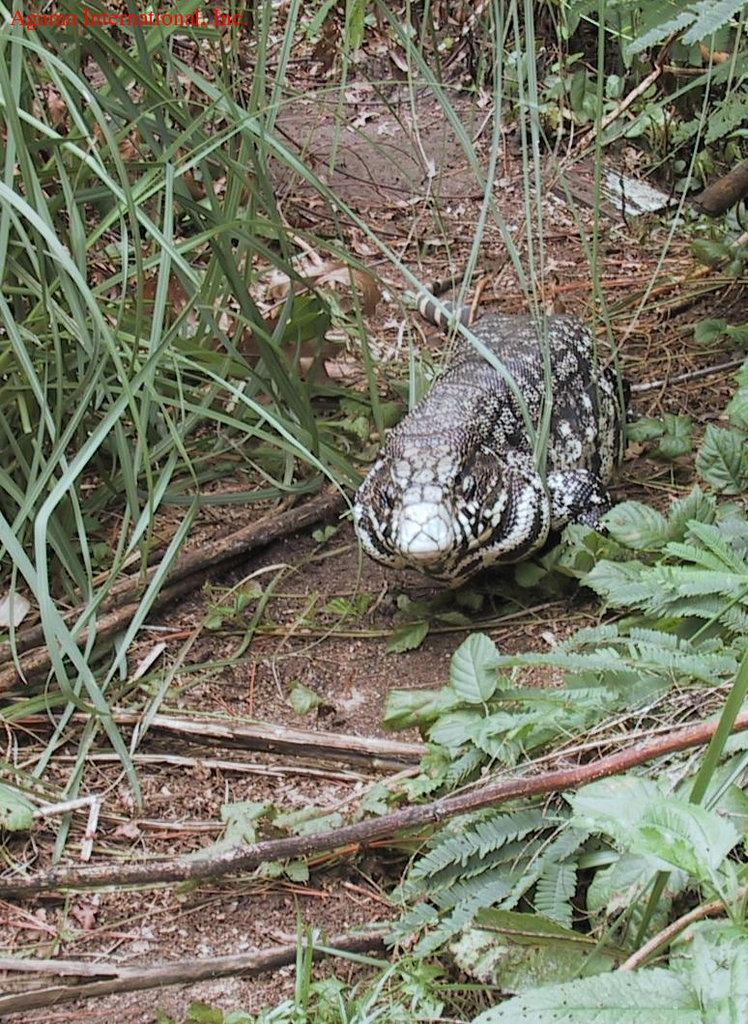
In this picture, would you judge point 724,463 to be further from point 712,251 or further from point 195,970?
point 195,970

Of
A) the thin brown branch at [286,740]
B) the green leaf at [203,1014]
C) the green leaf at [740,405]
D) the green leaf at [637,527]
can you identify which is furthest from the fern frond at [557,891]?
the green leaf at [740,405]

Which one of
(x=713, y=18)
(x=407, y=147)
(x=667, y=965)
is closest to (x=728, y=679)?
(x=667, y=965)

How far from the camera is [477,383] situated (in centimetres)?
367

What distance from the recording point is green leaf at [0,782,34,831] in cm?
262

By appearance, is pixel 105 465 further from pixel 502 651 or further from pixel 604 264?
pixel 604 264

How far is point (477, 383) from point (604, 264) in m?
1.93

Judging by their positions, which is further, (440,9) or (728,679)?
(440,9)

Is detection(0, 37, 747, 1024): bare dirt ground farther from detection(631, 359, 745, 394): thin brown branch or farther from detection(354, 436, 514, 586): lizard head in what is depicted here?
detection(354, 436, 514, 586): lizard head

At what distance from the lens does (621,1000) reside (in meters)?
1.39

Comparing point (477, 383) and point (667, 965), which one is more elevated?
point (667, 965)

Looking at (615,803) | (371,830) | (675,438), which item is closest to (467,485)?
(675,438)

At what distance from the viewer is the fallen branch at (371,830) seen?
5.81 feet

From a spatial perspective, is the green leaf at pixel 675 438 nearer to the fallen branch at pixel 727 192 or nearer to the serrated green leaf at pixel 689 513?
the serrated green leaf at pixel 689 513

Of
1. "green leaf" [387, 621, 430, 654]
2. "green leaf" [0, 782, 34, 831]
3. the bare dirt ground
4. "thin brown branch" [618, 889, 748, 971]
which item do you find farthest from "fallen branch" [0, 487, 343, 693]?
"thin brown branch" [618, 889, 748, 971]
